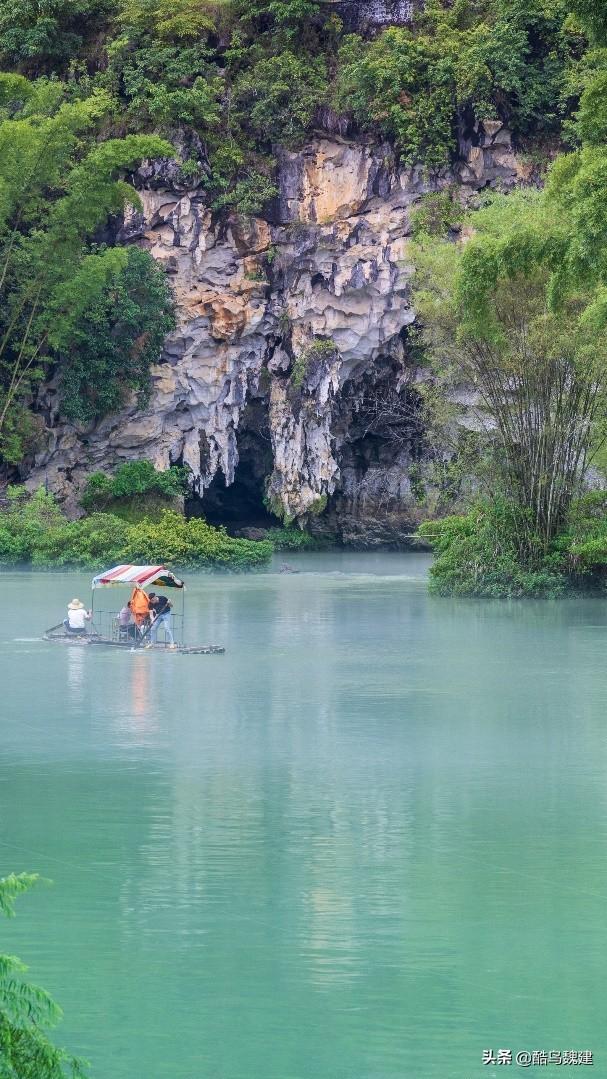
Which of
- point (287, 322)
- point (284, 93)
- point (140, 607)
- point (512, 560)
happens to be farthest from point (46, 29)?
point (140, 607)

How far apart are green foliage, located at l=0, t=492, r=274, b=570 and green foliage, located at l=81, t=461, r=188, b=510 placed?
263 cm

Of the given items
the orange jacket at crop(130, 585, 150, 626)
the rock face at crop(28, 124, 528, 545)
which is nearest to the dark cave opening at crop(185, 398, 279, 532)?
the rock face at crop(28, 124, 528, 545)

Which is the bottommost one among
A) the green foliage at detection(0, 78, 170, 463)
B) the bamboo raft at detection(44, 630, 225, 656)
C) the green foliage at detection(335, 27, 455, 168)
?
the bamboo raft at detection(44, 630, 225, 656)

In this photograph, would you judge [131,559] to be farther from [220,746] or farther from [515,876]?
[515,876]

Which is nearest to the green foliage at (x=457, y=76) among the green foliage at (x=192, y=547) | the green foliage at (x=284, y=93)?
the green foliage at (x=284, y=93)

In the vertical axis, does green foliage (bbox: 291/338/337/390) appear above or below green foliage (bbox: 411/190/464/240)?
below

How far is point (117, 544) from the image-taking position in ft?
104

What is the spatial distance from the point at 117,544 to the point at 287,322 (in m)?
8.40

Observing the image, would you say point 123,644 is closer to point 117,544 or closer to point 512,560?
point 512,560

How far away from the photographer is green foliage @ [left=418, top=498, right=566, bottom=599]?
972 inches

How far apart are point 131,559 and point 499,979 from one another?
83.7ft

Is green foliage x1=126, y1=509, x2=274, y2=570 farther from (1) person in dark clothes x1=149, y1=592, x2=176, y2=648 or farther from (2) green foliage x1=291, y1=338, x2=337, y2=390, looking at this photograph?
(1) person in dark clothes x1=149, y1=592, x2=176, y2=648

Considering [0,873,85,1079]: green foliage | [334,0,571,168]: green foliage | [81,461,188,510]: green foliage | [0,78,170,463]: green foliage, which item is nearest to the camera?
[0,873,85,1079]: green foliage

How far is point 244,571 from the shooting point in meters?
31.9
